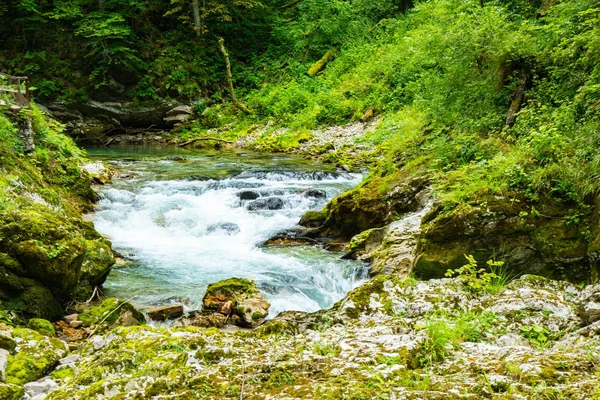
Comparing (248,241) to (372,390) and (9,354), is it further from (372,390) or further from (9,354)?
(372,390)

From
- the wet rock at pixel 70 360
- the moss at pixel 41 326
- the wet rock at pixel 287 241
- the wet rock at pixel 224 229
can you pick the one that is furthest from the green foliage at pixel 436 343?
the wet rock at pixel 224 229

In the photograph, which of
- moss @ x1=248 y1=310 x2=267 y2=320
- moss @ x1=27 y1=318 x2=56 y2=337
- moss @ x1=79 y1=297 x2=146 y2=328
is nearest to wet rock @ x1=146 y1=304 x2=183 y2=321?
moss @ x1=79 y1=297 x2=146 y2=328

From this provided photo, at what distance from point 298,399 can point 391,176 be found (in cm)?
764

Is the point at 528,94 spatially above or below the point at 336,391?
above

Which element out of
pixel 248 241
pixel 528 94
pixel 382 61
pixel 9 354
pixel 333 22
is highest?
pixel 333 22

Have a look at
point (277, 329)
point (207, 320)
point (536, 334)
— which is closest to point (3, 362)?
point (277, 329)

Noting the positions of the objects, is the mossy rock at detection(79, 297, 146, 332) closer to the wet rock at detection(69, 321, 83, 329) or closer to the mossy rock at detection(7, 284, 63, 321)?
the wet rock at detection(69, 321, 83, 329)

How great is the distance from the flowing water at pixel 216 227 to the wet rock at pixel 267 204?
26mm

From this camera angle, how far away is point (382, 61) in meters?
21.6

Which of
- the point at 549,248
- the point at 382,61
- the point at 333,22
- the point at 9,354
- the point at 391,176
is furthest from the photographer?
the point at 333,22

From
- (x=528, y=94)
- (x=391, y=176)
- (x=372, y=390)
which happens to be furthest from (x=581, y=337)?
(x=391, y=176)

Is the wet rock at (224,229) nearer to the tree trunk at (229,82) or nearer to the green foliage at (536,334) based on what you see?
the green foliage at (536,334)

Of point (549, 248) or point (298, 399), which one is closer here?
point (298, 399)

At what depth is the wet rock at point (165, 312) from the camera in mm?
6242
